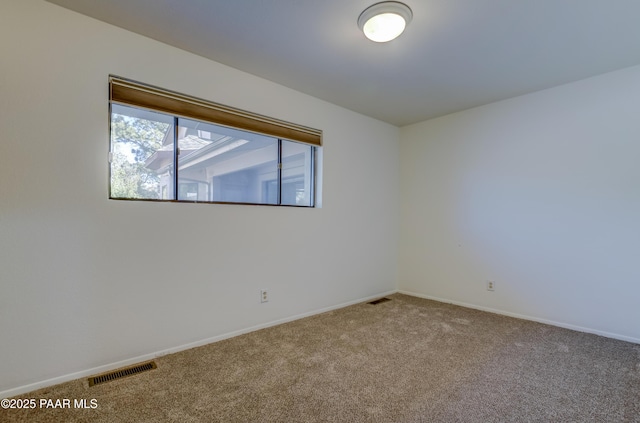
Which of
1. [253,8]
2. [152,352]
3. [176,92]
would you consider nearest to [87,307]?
[152,352]

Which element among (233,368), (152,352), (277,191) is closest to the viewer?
(233,368)

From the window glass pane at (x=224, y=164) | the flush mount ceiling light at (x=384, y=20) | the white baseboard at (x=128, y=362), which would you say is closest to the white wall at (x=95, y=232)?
the white baseboard at (x=128, y=362)

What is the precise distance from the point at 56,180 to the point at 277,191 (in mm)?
1716

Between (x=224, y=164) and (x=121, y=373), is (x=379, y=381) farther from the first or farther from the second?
(x=224, y=164)

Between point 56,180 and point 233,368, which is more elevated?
point 56,180

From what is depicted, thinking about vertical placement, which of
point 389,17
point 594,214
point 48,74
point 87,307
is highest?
point 389,17

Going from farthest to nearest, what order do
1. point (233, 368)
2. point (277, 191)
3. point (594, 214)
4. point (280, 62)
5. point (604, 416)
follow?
point (277, 191), point (594, 214), point (280, 62), point (233, 368), point (604, 416)

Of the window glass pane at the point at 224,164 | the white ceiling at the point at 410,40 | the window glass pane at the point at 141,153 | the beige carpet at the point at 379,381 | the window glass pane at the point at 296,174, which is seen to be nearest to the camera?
the beige carpet at the point at 379,381

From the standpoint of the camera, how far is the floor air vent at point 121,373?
75.5 inches

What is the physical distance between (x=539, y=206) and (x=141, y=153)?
3.80m

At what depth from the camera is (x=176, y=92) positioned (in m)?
2.37

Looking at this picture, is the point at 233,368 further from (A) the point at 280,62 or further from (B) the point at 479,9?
(B) the point at 479,9

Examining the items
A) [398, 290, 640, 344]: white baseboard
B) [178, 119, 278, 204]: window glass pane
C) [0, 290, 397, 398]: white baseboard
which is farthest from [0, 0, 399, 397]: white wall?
[398, 290, 640, 344]: white baseboard

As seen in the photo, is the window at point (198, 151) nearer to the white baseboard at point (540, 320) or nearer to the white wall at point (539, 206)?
the white wall at point (539, 206)
